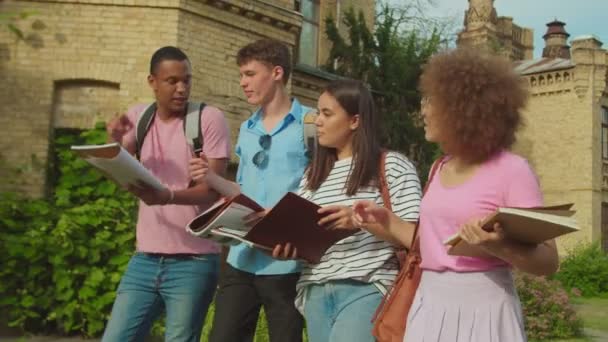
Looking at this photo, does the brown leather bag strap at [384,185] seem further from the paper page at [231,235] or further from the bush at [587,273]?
the bush at [587,273]

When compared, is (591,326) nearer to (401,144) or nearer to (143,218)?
(401,144)

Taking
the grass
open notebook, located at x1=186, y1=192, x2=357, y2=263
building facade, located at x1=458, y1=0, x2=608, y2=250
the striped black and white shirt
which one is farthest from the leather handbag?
building facade, located at x1=458, y1=0, x2=608, y2=250

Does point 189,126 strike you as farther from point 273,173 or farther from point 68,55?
point 68,55

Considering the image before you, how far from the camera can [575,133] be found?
32.2 metres

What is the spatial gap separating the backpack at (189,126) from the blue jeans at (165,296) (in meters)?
0.58

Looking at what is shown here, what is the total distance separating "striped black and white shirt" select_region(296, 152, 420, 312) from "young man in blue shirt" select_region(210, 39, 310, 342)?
25cm

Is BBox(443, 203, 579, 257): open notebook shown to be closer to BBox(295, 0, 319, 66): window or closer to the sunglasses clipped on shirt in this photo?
the sunglasses clipped on shirt

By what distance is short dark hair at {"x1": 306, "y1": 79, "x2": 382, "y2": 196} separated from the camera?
367 centimetres

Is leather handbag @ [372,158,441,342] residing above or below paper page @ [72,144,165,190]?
below

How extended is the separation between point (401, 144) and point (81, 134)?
946cm

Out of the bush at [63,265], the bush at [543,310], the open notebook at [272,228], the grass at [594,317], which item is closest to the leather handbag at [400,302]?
the open notebook at [272,228]

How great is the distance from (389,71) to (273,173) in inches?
570

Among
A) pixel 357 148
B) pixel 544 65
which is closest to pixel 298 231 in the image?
pixel 357 148

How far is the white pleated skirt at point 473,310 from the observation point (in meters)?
2.84
